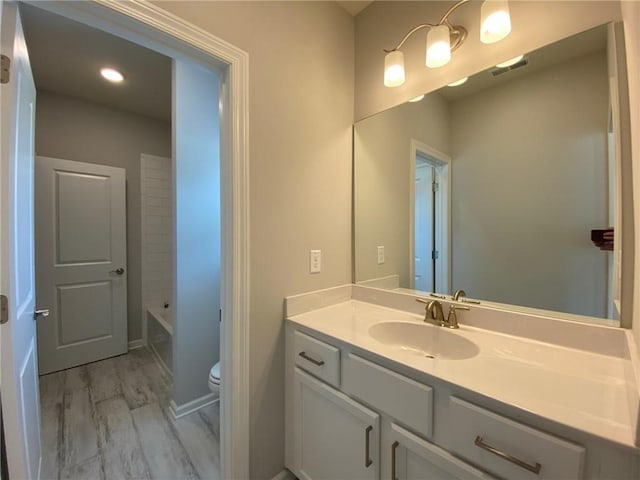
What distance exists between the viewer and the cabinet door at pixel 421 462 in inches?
28.7

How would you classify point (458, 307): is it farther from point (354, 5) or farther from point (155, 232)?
point (155, 232)

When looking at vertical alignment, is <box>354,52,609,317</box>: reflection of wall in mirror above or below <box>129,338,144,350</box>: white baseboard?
above

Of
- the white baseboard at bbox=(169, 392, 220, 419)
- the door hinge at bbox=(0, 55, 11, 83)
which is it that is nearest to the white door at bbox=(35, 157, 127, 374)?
the white baseboard at bbox=(169, 392, 220, 419)

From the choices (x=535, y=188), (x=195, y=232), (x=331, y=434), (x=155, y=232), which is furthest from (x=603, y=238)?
(x=155, y=232)

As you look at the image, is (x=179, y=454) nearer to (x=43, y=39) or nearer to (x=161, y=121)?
(x=43, y=39)

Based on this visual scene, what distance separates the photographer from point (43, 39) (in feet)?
6.02

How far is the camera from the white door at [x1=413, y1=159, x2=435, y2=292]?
1.44 metres

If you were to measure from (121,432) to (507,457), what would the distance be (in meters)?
2.07

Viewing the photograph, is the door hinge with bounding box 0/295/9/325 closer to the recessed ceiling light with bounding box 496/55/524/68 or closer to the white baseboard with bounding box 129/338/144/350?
the recessed ceiling light with bounding box 496/55/524/68

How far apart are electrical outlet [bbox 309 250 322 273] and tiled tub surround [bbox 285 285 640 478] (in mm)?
188

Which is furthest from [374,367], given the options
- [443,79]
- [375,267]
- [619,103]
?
[443,79]

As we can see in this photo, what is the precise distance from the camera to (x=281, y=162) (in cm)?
129

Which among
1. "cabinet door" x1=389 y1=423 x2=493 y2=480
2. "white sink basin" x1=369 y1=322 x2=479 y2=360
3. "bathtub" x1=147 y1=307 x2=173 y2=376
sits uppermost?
"white sink basin" x1=369 y1=322 x2=479 y2=360

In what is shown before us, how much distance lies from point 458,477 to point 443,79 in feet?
5.06
